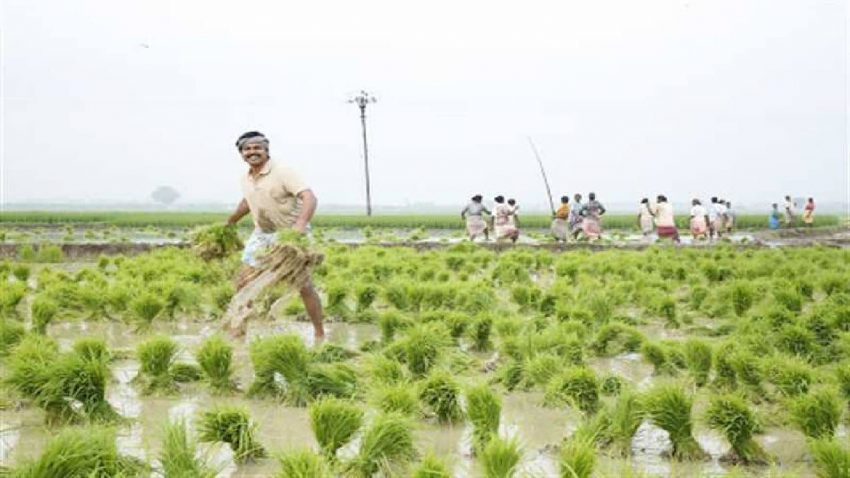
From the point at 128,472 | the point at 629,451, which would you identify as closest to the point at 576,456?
the point at 629,451

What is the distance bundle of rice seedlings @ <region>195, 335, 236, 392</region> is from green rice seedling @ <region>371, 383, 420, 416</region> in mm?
1036

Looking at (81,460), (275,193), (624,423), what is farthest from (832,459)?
(275,193)

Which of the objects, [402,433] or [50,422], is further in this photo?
[50,422]

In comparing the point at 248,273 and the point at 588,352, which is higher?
the point at 248,273

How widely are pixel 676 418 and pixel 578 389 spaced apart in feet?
2.08

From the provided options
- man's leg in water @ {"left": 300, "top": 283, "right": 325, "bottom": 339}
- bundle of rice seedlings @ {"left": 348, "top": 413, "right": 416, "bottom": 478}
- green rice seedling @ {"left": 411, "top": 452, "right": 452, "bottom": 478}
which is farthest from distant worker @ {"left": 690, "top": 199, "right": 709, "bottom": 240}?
green rice seedling @ {"left": 411, "top": 452, "right": 452, "bottom": 478}

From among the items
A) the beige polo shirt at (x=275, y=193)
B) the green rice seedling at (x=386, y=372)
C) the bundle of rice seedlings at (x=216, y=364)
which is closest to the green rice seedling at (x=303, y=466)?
the green rice seedling at (x=386, y=372)

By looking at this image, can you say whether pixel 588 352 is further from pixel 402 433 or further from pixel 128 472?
pixel 128 472

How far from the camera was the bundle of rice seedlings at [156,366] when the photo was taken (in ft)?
13.6

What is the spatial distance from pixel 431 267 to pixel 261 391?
6163 mm

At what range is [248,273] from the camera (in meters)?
5.72

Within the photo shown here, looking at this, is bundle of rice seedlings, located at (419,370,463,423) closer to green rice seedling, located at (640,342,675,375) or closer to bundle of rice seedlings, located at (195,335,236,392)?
bundle of rice seedlings, located at (195,335,236,392)

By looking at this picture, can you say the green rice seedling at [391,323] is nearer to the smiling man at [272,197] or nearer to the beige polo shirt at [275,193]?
the smiling man at [272,197]

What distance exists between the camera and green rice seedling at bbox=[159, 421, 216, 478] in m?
2.65
